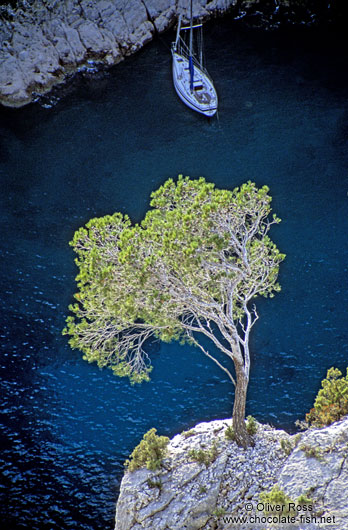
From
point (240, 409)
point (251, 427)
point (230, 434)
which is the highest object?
point (240, 409)

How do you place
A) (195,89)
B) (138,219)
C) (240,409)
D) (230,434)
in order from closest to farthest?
(240,409) < (230,434) < (138,219) < (195,89)

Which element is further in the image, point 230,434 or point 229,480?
point 230,434

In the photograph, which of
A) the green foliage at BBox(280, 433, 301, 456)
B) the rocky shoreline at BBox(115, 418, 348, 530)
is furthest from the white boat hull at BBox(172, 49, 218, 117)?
the rocky shoreline at BBox(115, 418, 348, 530)

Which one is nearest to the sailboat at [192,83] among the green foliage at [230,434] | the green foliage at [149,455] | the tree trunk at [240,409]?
the tree trunk at [240,409]

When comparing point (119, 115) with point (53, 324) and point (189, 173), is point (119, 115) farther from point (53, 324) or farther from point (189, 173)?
point (53, 324)

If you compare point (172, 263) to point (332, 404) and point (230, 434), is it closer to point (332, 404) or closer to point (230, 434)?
point (230, 434)

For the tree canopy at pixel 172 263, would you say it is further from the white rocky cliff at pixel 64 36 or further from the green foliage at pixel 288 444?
the white rocky cliff at pixel 64 36

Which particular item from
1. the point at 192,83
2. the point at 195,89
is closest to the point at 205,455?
the point at 195,89
